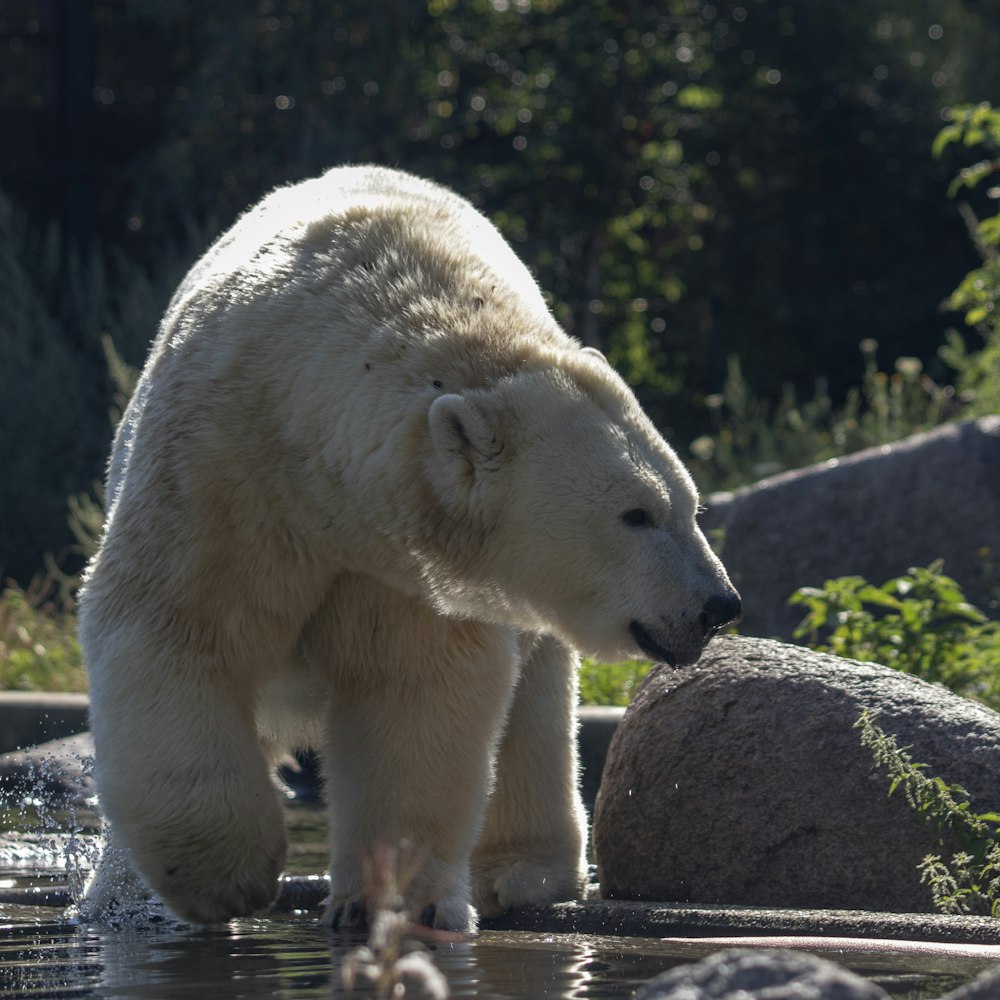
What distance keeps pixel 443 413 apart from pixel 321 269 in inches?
23.9

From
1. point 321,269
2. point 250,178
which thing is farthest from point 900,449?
point 250,178

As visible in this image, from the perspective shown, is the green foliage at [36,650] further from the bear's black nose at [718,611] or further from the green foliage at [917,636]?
the bear's black nose at [718,611]

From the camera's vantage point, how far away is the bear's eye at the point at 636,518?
365 cm

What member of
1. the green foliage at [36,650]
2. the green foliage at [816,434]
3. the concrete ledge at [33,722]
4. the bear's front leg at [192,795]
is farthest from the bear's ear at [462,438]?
the green foliage at [816,434]

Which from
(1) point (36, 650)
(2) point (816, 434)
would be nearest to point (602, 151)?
(2) point (816, 434)

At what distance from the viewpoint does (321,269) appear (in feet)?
13.2

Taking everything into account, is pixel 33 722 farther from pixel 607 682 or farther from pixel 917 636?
pixel 917 636

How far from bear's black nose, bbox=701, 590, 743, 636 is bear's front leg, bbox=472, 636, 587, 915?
102cm

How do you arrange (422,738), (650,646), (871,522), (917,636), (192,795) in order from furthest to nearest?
(871,522), (917,636), (422,738), (192,795), (650,646)

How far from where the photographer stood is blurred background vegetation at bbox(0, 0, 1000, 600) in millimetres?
16125

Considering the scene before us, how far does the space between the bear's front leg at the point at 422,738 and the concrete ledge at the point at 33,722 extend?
3.33 metres

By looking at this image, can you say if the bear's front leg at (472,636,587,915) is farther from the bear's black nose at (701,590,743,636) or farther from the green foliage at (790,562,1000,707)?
the green foliage at (790,562,1000,707)

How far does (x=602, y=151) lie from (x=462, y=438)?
14.6 m

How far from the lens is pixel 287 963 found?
3.40m
